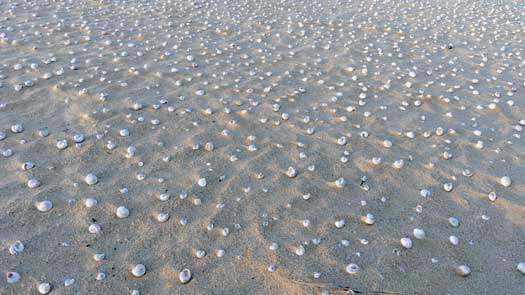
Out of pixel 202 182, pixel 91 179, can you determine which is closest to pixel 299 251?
pixel 202 182

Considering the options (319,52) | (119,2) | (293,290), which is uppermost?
(293,290)

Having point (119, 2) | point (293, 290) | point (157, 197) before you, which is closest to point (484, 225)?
point (293, 290)

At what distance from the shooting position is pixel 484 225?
3.87 meters

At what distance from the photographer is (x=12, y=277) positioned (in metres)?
3.04

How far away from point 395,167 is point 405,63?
420 centimetres

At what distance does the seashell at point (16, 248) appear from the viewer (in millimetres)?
3260

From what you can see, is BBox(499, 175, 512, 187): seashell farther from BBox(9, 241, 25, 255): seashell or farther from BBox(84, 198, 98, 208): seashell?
BBox(9, 241, 25, 255): seashell

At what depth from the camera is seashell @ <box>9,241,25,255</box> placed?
10.7ft

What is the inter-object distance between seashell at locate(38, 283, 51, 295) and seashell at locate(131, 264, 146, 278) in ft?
2.12

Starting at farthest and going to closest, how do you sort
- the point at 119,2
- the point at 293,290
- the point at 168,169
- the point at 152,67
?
the point at 119,2, the point at 152,67, the point at 168,169, the point at 293,290

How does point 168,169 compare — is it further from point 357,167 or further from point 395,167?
point 395,167

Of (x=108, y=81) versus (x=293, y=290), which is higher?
(x=293, y=290)

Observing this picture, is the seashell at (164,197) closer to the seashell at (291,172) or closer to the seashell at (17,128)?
the seashell at (291,172)

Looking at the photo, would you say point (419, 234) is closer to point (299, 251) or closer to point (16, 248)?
point (299, 251)
